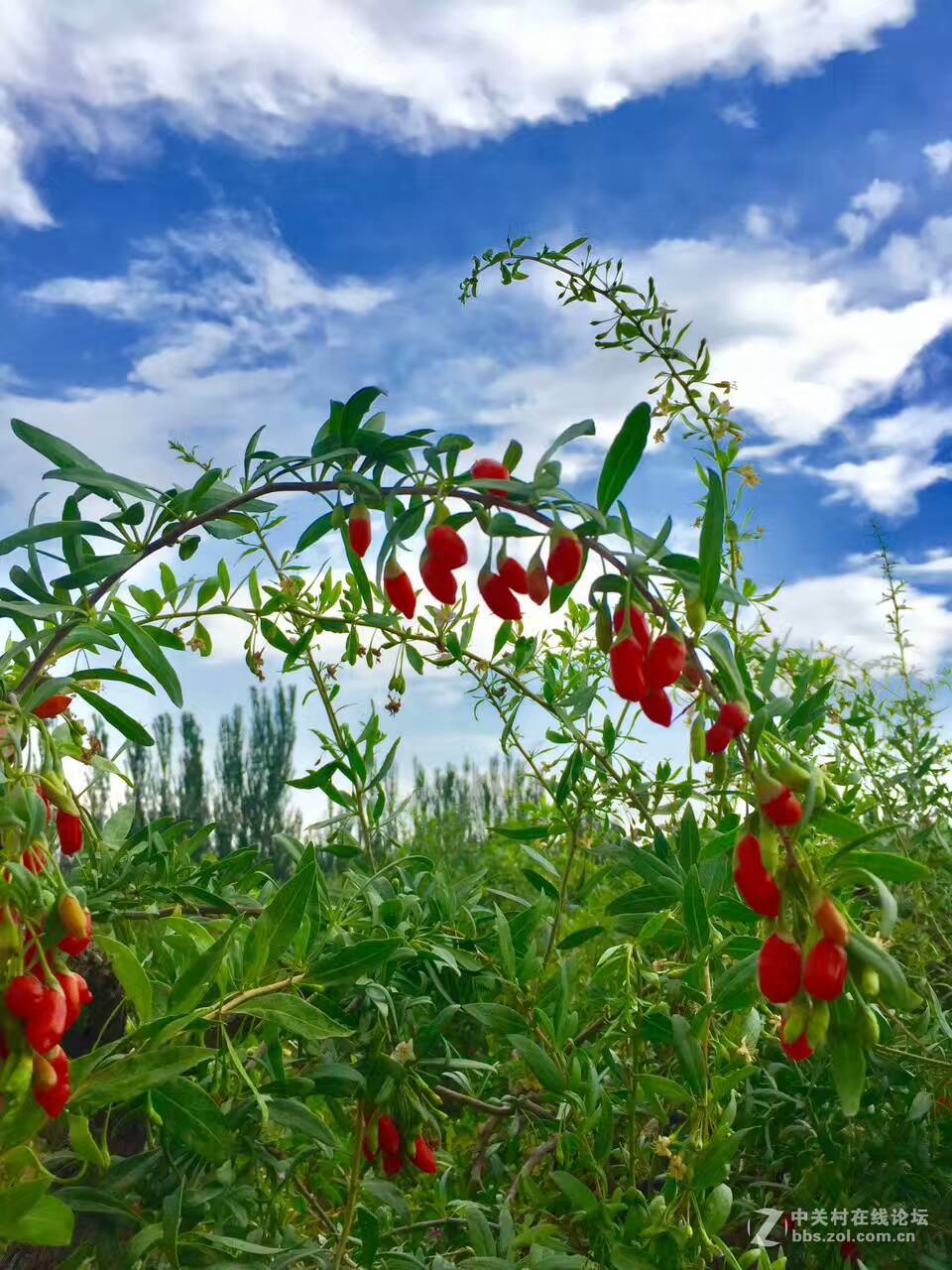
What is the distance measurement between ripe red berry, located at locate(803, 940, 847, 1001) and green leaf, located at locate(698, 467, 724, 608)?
0.87 feet

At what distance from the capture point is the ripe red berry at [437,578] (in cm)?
98

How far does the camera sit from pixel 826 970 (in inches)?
29.5

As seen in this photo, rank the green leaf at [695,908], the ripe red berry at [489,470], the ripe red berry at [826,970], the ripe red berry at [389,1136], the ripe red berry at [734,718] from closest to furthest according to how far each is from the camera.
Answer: the ripe red berry at [826,970], the ripe red berry at [734,718], the ripe red berry at [489,470], the green leaf at [695,908], the ripe red berry at [389,1136]

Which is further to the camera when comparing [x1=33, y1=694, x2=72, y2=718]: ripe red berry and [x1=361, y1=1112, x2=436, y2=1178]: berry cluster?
[x1=361, y1=1112, x2=436, y2=1178]: berry cluster

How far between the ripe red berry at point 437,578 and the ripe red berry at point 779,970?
396 mm

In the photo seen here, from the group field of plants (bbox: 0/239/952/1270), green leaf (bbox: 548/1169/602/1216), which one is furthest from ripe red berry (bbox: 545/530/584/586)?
green leaf (bbox: 548/1169/602/1216)

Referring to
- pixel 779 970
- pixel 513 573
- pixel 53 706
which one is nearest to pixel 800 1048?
pixel 779 970

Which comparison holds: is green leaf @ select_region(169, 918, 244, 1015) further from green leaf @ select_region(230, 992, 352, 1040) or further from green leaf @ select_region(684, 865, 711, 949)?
green leaf @ select_region(684, 865, 711, 949)

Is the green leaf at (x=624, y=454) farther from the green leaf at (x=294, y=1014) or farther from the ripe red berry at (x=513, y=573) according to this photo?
the green leaf at (x=294, y=1014)

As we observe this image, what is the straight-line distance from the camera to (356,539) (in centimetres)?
102

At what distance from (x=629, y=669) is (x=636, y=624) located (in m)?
0.04

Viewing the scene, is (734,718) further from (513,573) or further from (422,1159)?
(422,1159)

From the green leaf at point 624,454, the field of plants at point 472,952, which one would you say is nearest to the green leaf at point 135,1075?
the field of plants at point 472,952

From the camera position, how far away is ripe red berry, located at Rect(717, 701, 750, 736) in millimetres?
865
